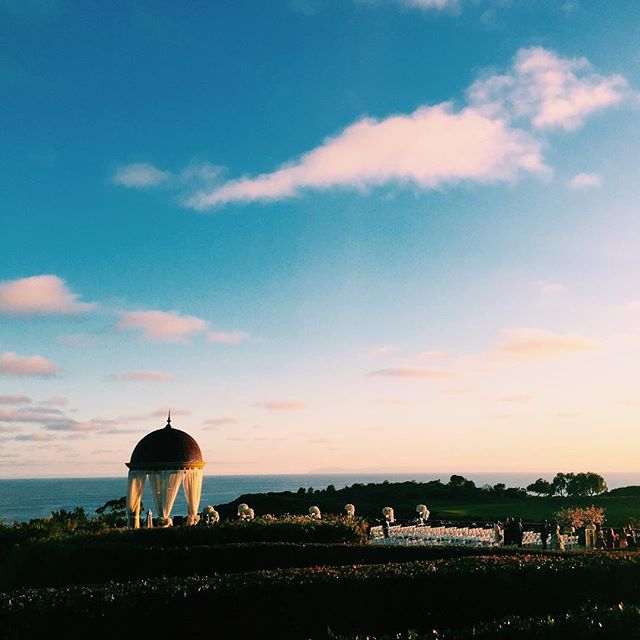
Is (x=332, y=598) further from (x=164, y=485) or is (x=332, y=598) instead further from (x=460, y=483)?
(x=460, y=483)

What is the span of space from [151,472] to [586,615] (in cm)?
2132

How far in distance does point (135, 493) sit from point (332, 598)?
1840cm

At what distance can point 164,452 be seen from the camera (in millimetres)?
27266

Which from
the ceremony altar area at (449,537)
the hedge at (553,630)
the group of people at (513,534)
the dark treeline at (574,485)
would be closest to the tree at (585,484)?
the dark treeline at (574,485)

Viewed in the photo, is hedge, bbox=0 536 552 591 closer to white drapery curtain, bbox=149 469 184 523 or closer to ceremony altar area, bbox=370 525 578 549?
white drapery curtain, bbox=149 469 184 523

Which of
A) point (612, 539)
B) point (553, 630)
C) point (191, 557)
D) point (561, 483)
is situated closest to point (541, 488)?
point (561, 483)

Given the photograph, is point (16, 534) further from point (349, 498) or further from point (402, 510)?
point (349, 498)

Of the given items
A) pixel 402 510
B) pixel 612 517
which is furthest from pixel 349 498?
pixel 612 517

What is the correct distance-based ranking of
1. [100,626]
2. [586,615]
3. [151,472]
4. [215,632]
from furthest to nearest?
[151,472]
[215,632]
[100,626]
[586,615]

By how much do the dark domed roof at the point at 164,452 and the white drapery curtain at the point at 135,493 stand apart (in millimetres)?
330

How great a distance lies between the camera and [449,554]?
16.5 m

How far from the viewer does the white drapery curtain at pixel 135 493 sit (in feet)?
89.7

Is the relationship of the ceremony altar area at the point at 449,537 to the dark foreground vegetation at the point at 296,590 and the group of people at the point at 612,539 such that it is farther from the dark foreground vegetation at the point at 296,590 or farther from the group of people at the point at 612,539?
the dark foreground vegetation at the point at 296,590

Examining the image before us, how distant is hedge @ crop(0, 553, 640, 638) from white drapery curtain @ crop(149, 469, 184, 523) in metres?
16.5
